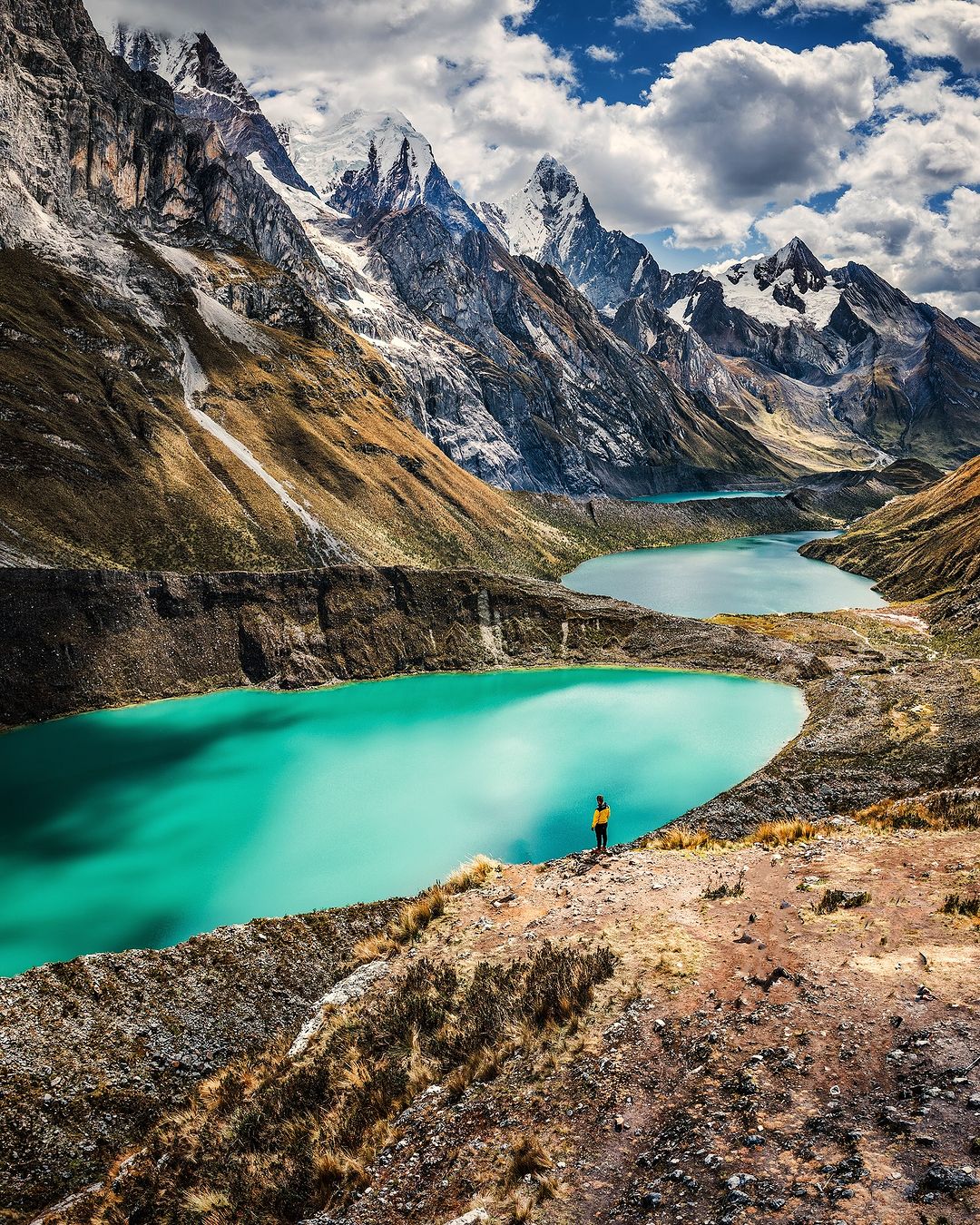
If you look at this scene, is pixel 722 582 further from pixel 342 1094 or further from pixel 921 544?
pixel 342 1094

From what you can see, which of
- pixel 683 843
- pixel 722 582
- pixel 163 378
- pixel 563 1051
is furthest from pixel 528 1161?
pixel 722 582

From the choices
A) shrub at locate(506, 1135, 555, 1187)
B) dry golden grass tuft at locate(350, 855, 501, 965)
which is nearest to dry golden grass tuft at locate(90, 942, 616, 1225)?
shrub at locate(506, 1135, 555, 1187)

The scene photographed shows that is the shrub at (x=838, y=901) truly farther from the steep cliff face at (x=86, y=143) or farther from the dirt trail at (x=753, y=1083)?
the steep cliff face at (x=86, y=143)

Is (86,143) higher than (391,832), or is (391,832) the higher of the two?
(86,143)

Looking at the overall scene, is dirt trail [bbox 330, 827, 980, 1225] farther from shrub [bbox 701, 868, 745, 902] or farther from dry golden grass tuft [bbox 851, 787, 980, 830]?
dry golden grass tuft [bbox 851, 787, 980, 830]

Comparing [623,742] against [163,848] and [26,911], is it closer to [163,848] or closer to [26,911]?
[163,848]

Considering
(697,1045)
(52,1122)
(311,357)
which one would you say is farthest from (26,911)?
(311,357)
